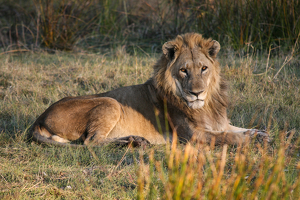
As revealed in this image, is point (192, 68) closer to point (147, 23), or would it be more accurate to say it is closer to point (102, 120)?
point (102, 120)

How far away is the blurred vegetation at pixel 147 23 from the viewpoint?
7805 mm

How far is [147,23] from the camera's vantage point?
11117mm

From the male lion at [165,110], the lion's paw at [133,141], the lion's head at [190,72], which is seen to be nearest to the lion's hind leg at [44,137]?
the male lion at [165,110]

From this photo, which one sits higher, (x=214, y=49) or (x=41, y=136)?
(x=214, y=49)

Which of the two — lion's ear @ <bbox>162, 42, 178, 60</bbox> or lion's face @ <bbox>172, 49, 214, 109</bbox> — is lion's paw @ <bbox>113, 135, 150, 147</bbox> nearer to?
lion's face @ <bbox>172, 49, 214, 109</bbox>

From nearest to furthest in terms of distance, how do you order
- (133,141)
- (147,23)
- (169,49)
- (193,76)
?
(193,76), (133,141), (169,49), (147,23)

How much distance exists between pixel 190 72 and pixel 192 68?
6 cm

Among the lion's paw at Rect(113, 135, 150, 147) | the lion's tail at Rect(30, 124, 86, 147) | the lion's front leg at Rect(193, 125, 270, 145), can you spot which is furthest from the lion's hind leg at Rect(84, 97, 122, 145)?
the lion's front leg at Rect(193, 125, 270, 145)

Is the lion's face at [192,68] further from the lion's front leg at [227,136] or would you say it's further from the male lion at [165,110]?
the lion's front leg at [227,136]

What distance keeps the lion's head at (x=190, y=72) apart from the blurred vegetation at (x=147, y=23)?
352cm

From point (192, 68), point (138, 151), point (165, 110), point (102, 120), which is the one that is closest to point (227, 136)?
point (165, 110)

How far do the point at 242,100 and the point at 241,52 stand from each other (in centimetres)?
252

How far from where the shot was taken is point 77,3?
10289 mm

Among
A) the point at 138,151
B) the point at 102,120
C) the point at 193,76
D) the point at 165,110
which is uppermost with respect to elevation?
the point at 193,76
